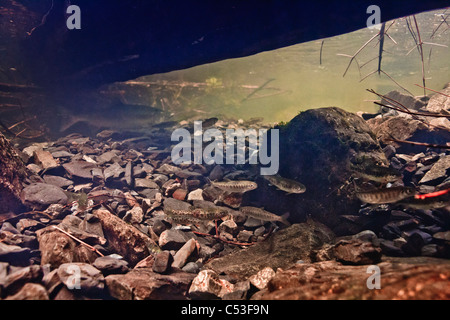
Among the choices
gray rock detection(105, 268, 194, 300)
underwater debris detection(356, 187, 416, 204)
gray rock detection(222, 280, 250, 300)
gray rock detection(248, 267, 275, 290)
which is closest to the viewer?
gray rock detection(105, 268, 194, 300)

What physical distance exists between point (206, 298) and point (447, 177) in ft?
16.2

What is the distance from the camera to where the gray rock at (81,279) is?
2.25 meters

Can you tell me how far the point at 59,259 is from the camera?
105 inches

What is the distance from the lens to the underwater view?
2.36 metres

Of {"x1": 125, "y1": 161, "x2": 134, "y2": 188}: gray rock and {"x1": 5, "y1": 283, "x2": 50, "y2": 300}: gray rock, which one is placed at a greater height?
{"x1": 125, "y1": 161, "x2": 134, "y2": 188}: gray rock

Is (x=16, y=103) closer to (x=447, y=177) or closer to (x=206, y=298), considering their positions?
(x=206, y=298)

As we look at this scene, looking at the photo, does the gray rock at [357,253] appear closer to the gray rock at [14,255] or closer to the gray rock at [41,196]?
the gray rock at [14,255]

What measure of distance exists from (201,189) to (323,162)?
10.8 feet

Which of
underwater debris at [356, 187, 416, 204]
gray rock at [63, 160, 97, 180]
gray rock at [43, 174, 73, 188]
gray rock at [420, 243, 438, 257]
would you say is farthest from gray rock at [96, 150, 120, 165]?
gray rock at [420, 243, 438, 257]

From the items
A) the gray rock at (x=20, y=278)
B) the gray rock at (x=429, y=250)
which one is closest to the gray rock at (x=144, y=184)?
the gray rock at (x=20, y=278)

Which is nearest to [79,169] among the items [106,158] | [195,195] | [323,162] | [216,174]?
[106,158]

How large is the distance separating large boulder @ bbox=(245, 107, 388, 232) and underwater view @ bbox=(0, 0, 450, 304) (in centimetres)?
3

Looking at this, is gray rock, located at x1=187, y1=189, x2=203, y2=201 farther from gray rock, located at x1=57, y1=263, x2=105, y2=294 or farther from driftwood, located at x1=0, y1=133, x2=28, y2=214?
driftwood, located at x1=0, y1=133, x2=28, y2=214
